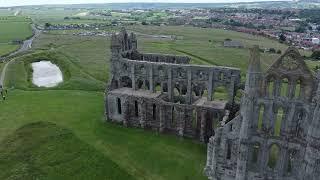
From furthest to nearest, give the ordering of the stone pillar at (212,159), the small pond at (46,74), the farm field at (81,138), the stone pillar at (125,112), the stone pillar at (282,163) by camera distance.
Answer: the small pond at (46,74) < the stone pillar at (125,112) < the farm field at (81,138) < the stone pillar at (212,159) < the stone pillar at (282,163)

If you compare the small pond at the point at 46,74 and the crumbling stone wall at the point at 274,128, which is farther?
the small pond at the point at 46,74

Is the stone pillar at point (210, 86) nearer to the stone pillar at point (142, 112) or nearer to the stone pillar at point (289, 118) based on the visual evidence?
the stone pillar at point (142, 112)

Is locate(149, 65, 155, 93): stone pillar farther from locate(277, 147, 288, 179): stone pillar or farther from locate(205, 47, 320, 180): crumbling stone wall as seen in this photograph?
locate(277, 147, 288, 179): stone pillar

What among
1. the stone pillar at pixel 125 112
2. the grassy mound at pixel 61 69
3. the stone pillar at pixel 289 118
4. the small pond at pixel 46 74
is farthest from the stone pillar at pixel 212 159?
the small pond at pixel 46 74

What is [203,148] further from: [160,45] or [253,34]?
[253,34]

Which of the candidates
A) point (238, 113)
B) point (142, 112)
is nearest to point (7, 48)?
point (142, 112)

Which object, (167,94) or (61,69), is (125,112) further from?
(61,69)

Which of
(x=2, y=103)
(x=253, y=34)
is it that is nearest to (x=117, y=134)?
(x=2, y=103)
